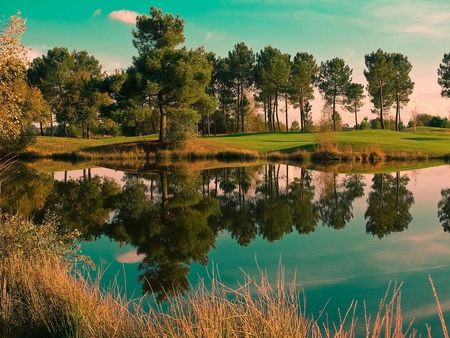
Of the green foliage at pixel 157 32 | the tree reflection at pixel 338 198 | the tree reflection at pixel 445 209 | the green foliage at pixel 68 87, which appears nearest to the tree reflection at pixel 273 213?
the tree reflection at pixel 338 198

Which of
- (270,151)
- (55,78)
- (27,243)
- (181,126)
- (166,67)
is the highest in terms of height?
(55,78)

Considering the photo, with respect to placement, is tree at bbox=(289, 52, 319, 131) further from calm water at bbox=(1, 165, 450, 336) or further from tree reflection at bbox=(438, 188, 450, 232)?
tree reflection at bbox=(438, 188, 450, 232)

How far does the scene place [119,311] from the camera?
5562mm

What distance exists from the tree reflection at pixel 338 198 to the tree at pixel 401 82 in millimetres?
53623

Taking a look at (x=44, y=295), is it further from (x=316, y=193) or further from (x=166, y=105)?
(x=166, y=105)

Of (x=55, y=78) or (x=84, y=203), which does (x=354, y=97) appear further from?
(x=84, y=203)

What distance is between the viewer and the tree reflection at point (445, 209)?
13.1m

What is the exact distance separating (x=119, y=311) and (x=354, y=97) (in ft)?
240

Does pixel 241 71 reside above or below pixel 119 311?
above

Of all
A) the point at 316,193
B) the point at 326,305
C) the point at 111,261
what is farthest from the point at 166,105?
the point at 326,305

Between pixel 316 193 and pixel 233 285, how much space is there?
→ 12.3 metres

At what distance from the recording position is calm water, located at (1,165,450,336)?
815 cm

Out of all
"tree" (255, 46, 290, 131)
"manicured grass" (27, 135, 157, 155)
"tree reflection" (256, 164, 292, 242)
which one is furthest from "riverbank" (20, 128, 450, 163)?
"tree" (255, 46, 290, 131)

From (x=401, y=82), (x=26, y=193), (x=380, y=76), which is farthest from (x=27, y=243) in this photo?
(x=401, y=82)
